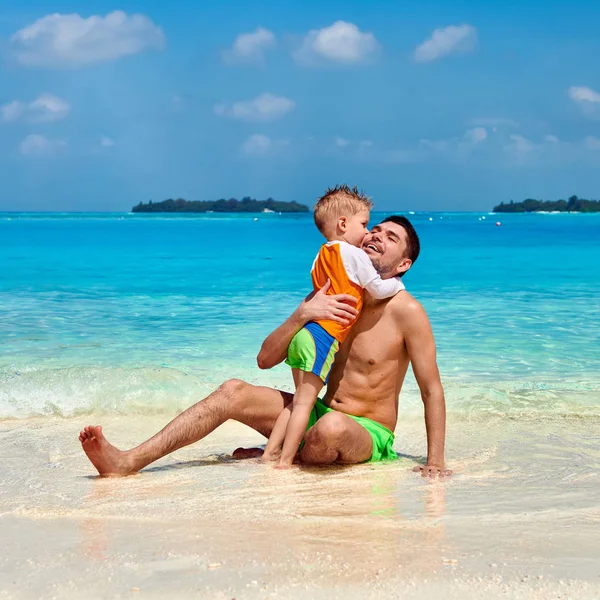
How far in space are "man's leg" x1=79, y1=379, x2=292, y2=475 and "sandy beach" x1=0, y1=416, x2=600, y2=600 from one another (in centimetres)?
10

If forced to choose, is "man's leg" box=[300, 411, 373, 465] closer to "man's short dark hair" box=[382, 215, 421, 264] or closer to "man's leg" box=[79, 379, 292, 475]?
"man's leg" box=[79, 379, 292, 475]

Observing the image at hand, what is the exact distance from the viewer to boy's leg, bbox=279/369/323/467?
4.04m

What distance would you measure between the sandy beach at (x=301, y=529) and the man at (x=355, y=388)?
0.12 m

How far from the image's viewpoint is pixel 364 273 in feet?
13.3

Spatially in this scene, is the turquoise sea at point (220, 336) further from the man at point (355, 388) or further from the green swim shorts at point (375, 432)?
the man at point (355, 388)

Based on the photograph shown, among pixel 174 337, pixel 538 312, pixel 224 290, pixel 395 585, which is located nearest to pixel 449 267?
pixel 224 290

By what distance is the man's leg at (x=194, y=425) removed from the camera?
3.94 metres

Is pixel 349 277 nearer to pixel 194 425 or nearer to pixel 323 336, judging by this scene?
pixel 323 336

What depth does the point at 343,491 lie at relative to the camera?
374 centimetres

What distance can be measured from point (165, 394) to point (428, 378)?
124 inches

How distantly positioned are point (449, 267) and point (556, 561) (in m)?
19.9

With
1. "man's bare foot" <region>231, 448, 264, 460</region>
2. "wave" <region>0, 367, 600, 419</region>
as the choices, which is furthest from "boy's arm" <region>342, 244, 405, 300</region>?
"wave" <region>0, 367, 600, 419</region>

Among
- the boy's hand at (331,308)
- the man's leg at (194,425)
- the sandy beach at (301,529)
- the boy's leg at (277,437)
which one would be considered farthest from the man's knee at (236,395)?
the boy's hand at (331,308)

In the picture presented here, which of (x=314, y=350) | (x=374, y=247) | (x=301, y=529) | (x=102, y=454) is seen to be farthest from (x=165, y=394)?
(x=301, y=529)
